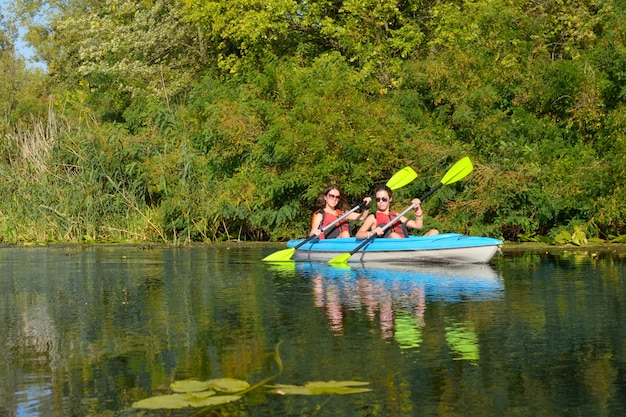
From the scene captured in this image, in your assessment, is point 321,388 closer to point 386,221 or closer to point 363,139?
point 386,221

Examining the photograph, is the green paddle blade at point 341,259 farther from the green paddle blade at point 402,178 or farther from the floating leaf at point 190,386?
the floating leaf at point 190,386

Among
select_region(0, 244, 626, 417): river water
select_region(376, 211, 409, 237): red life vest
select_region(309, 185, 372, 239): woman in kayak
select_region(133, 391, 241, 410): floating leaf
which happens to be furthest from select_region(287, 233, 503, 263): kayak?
select_region(133, 391, 241, 410): floating leaf

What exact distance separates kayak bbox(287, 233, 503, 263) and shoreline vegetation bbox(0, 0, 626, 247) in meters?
3.89

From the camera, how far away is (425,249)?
16.1m

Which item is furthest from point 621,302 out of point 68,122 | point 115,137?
point 68,122

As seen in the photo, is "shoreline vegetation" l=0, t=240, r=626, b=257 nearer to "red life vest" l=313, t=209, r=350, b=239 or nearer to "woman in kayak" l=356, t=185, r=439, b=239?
"woman in kayak" l=356, t=185, r=439, b=239

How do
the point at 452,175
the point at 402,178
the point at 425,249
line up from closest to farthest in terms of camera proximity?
the point at 425,249, the point at 452,175, the point at 402,178

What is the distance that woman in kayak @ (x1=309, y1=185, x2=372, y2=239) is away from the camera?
59.6 ft

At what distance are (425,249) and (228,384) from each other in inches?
377

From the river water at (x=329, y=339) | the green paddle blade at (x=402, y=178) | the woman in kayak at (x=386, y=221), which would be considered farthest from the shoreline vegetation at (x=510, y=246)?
the river water at (x=329, y=339)

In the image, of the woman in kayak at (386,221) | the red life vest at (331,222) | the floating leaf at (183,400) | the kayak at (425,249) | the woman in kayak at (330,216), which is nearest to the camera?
the floating leaf at (183,400)

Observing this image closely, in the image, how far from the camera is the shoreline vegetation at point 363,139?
20609 mm

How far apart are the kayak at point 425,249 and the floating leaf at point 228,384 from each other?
30.7 feet

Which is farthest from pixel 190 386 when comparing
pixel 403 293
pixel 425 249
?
pixel 425 249
